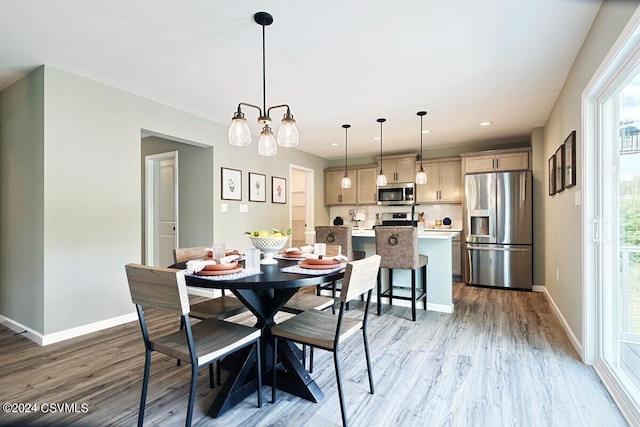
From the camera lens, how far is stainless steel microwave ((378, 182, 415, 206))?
5797 millimetres

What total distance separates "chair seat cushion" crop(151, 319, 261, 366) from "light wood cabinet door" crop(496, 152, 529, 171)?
15.1 ft

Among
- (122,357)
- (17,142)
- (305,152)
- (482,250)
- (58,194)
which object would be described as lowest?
(122,357)

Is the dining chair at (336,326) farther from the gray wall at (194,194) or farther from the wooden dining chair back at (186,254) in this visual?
the gray wall at (194,194)

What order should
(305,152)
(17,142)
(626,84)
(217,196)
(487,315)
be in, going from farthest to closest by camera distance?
(305,152) < (217,196) < (487,315) < (17,142) < (626,84)

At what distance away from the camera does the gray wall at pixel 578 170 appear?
182cm

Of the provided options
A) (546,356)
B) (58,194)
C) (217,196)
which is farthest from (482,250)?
(58,194)

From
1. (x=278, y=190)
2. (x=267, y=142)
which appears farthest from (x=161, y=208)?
(x=267, y=142)

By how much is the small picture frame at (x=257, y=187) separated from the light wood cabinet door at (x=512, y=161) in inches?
141

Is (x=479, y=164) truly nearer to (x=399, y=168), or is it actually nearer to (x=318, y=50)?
(x=399, y=168)

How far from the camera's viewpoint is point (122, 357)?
2.46 metres

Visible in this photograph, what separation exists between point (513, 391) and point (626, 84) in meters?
1.91

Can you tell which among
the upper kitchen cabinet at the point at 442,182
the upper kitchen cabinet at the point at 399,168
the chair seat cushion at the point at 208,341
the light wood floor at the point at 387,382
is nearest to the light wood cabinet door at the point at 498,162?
the upper kitchen cabinet at the point at 442,182

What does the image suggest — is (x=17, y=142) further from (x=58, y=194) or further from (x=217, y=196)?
(x=217, y=196)

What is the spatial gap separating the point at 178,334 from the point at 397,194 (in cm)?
481
